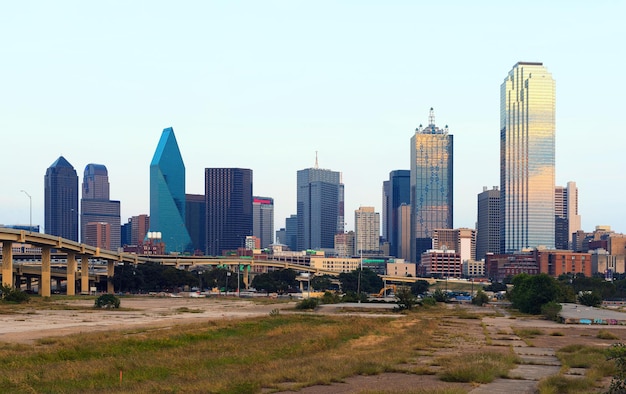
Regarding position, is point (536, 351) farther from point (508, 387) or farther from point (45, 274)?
point (45, 274)

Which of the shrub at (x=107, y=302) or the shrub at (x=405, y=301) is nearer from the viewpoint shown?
the shrub at (x=107, y=302)

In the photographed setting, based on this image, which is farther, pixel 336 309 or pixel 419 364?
pixel 336 309

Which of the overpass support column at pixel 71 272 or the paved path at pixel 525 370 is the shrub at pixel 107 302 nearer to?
the overpass support column at pixel 71 272

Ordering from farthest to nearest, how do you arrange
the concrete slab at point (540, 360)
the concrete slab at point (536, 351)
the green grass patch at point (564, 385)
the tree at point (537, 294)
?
1. the tree at point (537, 294)
2. the concrete slab at point (536, 351)
3. the concrete slab at point (540, 360)
4. the green grass patch at point (564, 385)

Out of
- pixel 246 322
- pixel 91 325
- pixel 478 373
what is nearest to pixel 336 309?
pixel 246 322

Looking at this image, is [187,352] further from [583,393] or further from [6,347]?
[583,393]

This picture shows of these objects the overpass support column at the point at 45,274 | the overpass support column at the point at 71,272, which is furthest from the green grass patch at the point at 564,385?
the overpass support column at the point at 71,272

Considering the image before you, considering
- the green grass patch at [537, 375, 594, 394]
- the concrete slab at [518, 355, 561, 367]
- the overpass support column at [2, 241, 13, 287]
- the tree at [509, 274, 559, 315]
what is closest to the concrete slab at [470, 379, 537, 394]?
the green grass patch at [537, 375, 594, 394]

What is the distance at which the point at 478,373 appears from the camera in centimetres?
4206

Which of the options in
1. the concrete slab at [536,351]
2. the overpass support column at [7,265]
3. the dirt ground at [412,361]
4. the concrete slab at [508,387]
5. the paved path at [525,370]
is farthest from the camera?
the overpass support column at [7,265]

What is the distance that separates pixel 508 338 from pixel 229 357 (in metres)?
33.5

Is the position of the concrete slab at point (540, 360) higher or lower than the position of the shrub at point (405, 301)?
higher

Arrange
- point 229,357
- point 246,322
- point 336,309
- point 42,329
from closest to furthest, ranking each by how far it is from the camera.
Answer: point 229,357 < point 42,329 < point 246,322 < point 336,309

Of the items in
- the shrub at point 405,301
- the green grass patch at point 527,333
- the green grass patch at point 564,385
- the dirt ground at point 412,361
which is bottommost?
the shrub at point 405,301
